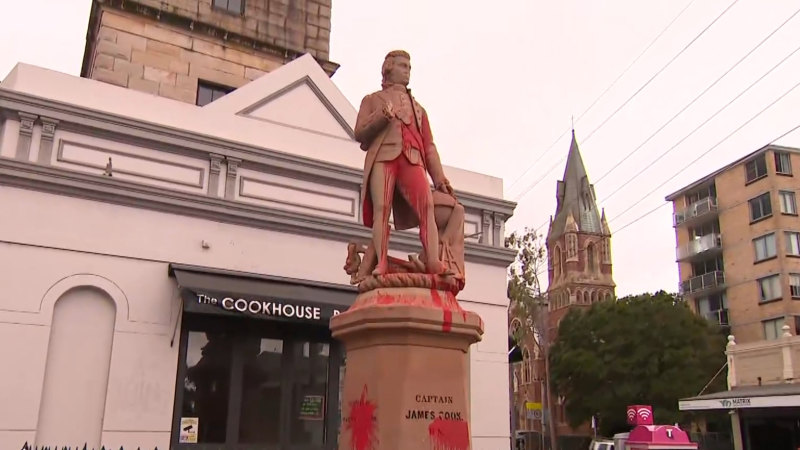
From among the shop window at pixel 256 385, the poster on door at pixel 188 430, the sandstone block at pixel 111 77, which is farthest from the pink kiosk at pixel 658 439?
the sandstone block at pixel 111 77

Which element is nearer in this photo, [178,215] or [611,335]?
[178,215]

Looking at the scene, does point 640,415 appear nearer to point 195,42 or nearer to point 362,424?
point 195,42

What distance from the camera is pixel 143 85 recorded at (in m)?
17.0

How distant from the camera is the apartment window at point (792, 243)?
42062 mm

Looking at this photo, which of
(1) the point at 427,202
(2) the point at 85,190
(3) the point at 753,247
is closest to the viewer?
(1) the point at 427,202

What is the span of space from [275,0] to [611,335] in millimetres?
33823

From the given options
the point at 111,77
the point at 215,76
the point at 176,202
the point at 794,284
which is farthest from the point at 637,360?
the point at 176,202

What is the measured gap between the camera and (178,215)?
44.5 ft

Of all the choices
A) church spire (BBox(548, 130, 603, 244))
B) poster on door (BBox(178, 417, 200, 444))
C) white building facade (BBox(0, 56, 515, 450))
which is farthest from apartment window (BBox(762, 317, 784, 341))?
church spire (BBox(548, 130, 603, 244))

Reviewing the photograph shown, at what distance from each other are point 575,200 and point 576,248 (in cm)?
→ 836

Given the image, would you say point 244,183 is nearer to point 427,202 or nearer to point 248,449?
point 248,449

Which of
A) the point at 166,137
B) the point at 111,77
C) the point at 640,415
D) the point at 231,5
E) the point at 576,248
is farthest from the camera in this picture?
the point at 576,248

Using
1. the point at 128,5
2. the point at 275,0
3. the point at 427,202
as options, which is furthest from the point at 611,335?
the point at 427,202

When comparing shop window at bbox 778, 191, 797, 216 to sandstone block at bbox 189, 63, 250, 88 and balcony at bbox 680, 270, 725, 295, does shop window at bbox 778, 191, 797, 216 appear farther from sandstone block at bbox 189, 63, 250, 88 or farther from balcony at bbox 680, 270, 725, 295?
sandstone block at bbox 189, 63, 250, 88
